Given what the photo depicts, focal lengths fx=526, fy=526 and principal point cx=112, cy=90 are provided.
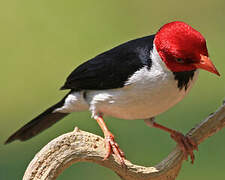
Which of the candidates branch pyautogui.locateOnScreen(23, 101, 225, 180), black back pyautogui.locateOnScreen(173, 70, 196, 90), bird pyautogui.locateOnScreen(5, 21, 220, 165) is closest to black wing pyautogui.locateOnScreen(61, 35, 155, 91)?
bird pyautogui.locateOnScreen(5, 21, 220, 165)

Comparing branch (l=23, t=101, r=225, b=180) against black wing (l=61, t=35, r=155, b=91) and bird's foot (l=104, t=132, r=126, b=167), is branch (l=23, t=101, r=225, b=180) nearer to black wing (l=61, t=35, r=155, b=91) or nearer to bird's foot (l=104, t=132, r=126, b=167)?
bird's foot (l=104, t=132, r=126, b=167)

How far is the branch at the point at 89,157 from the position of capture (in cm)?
220

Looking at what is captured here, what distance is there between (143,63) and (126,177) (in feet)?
1.80

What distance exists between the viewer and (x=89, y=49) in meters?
7.07

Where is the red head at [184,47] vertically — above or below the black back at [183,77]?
above

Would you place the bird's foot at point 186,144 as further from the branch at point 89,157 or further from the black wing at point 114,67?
the black wing at point 114,67

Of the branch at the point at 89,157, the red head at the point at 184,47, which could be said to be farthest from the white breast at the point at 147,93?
the branch at the point at 89,157

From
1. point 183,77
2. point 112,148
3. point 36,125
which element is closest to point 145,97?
point 183,77

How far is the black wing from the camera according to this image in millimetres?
2568

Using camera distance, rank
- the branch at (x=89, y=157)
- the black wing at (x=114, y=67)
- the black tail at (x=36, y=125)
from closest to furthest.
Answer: the branch at (x=89, y=157) < the black wing at (x=114, y=67) < the black tail at (x=36, y=125)

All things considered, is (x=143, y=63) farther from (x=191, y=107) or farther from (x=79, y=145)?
(x=191, y=107)

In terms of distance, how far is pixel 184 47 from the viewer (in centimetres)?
223

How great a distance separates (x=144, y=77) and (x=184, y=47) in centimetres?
33

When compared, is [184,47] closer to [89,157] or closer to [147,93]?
[147,93]
